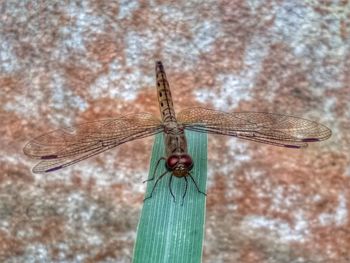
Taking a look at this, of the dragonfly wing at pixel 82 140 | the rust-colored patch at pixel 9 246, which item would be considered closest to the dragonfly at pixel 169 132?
the dragonfly wing at pixel 82 140

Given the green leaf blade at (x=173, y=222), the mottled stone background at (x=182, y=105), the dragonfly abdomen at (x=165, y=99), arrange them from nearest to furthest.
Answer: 1. the green leaf blade at (x=173, y=222)
2. the mottled stone background at (x=182, y=105)
3. the dragonfly abdomen at (x=165, y=99)

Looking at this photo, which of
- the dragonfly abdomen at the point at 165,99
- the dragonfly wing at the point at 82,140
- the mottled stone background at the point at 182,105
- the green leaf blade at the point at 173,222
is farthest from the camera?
the dragonfly abdomen at the point at 165,99

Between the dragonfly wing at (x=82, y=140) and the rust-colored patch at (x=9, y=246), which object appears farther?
the dragonfly wing at (x=82, y=140)

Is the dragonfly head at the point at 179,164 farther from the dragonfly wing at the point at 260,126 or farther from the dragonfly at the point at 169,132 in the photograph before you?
the dragonfly wing at the point at 260,126

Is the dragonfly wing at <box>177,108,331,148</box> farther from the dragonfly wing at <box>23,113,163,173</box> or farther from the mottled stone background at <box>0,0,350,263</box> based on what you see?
the dragonfly wing at <box>23,113,163,173</box>

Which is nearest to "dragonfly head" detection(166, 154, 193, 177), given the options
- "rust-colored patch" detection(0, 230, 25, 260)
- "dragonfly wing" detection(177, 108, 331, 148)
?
"dragonfly wing" detection(177, 108, 331, 148)

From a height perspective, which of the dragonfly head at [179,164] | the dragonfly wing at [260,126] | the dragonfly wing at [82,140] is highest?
the dragonfly wing at [260,126]

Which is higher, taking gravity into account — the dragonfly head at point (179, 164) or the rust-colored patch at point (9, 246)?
the dragonfly head at point (179, 164)

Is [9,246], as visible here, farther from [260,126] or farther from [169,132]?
[260,126]

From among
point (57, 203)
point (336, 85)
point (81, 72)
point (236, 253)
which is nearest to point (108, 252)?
point (57, 203)
